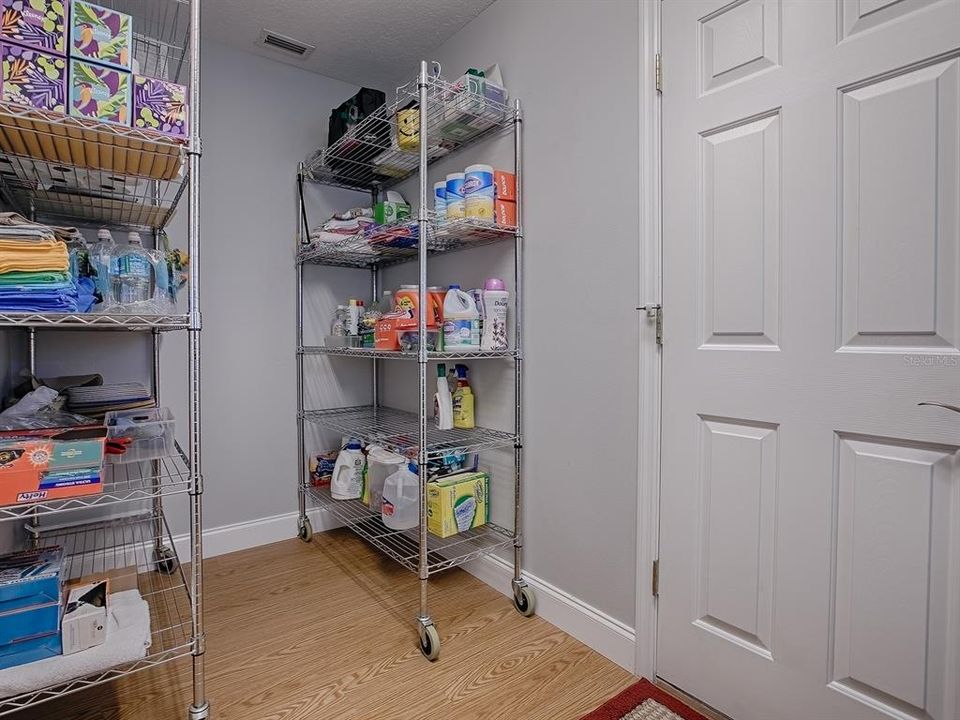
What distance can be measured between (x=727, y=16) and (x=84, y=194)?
2.12 metres

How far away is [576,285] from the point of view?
1753 mm

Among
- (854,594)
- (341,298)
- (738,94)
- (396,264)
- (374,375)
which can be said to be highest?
(738,94)

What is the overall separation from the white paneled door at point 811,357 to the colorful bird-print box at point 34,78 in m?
1.52

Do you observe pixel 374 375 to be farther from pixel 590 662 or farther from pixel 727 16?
pixel 727 16

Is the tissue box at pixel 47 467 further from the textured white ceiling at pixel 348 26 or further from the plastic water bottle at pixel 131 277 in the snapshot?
the textured white ceiling at pixel 348 26

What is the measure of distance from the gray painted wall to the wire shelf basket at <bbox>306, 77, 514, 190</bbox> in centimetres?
12

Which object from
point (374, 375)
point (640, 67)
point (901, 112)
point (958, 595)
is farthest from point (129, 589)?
point (901, 112)

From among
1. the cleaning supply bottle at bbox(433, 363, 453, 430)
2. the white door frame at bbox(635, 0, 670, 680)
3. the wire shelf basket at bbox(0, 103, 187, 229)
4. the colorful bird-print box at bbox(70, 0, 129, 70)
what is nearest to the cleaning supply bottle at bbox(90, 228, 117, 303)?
the wire shelf basket at bbox(0, 103, 187, 229)

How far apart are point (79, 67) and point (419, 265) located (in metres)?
1.08

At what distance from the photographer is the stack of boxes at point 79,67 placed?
112 centimetres

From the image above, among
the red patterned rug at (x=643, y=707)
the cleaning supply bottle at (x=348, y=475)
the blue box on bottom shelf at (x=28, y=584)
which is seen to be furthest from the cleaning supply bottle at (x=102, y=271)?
the red patterned rug at (x=643, y=707)

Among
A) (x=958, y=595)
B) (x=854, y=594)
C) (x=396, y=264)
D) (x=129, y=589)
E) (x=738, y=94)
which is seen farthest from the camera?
(x=396, y=264)

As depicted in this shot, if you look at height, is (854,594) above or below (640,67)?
below

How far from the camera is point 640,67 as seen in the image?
1.52 metres
